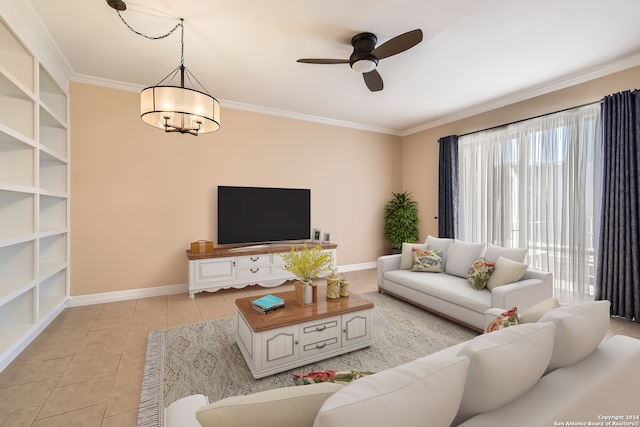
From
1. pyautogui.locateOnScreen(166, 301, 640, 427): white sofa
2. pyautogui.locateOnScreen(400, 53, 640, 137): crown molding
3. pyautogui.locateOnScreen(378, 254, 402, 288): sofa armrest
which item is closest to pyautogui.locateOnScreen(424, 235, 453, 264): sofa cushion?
pyautogui.locateOnScreen(378, 254, 402, 288): sofa armrest

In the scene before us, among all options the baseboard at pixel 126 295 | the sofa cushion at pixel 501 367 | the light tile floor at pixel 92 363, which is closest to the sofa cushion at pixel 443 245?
the light tile floor at pixel 92 363

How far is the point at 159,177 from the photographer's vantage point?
13.2ft

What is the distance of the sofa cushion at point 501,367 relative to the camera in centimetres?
84

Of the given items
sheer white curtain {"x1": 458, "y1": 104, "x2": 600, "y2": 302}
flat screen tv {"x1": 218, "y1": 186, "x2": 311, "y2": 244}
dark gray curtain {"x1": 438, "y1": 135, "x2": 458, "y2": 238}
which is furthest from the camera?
dark gray curtain {"x1": 438, "y1": 135, "x2": 458, "y2": 238}

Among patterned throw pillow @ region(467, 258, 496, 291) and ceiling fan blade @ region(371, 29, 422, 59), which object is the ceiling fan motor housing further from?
patterned throw pillow @ region(467, 258, 496, 291)

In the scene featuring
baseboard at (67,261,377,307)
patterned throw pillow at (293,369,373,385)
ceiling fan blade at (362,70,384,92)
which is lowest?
baseboard at (67,261,377,307)

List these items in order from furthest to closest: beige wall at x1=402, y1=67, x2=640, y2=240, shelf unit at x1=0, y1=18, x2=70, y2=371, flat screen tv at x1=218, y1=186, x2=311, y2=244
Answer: flat screen tv at x1=218, y1=186, x2=311, y2=244, beige wall at x1=402, y1=67, x2=640, y2=240, shelf unit at x1=0, y1=18, x2=70, y2=371

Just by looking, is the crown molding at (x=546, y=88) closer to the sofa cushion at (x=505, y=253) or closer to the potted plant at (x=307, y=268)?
the sofa cushion at (x=505, y=253)

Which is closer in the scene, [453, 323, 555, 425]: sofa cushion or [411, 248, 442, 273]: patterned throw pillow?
[453, 323, 555, 425]: sofa cushion

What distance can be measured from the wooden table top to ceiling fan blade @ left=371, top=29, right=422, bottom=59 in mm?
2230

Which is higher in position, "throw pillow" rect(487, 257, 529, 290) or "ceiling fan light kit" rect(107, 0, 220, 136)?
"ceiling fan light kit" rect(107, 0, 220, 136)

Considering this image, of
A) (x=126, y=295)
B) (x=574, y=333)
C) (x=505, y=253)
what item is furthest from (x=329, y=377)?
(x=126, y=295)

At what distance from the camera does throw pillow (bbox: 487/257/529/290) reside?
2906 millimetres

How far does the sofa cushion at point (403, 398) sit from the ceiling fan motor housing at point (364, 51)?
8.50 feet
